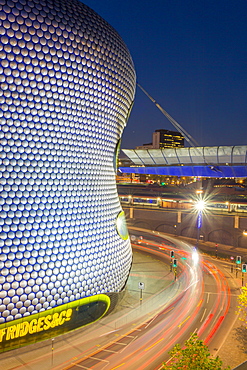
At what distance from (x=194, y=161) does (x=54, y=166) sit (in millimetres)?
25778

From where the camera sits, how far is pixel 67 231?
17219 mm

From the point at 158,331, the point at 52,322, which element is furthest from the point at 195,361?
the point at 52,322

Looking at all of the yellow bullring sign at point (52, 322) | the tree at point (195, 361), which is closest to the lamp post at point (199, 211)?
the yellow bullring sign at point (52, 322)

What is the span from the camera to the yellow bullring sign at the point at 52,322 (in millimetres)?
14867

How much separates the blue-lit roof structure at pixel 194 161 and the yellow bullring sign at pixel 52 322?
23.3 meters

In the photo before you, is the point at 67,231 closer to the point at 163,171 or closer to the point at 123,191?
the point at 163,171

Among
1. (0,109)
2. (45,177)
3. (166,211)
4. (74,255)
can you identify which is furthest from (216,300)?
(166,211)

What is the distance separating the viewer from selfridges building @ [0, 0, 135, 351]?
49.5 feet

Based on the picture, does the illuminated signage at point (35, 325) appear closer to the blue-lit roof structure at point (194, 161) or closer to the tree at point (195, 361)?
the tree at point (195, 361)

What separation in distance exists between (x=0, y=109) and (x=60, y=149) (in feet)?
11.6

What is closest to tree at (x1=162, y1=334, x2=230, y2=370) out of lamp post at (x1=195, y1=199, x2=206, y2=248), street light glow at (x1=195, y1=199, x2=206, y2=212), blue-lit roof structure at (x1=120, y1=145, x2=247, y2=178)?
blue-lit roof structure at (x1=120, y1=145, x2=247, y2=178)

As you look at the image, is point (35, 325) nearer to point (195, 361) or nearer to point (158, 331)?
point (158, 331)

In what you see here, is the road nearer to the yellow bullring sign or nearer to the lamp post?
the yellow bullring sign

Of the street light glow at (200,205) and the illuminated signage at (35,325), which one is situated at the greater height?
the street light glow at (200,205)
